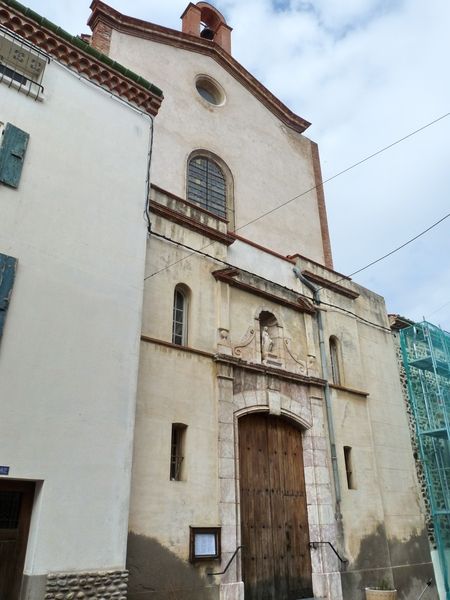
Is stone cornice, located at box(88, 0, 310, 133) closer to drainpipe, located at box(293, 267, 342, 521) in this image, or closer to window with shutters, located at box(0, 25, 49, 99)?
window with shutters, located at box(0, 25, 49, 99)

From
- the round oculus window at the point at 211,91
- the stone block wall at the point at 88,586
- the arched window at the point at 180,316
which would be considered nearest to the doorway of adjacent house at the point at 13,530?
the stone block wall at the point at 88,586

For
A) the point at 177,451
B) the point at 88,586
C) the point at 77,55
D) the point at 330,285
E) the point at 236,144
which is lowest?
the point at 88,586

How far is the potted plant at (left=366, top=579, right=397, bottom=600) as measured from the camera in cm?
1006

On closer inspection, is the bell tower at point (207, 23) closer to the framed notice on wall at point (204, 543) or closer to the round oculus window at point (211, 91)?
the round oculus window at point (211, 91)

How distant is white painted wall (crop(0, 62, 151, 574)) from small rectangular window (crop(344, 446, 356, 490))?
19.9 feet

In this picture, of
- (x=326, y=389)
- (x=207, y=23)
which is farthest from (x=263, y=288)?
(x=207, y=23)

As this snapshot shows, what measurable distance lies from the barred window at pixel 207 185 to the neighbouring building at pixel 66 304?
156 inches

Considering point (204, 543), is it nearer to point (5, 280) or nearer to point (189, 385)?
point (189, 385)

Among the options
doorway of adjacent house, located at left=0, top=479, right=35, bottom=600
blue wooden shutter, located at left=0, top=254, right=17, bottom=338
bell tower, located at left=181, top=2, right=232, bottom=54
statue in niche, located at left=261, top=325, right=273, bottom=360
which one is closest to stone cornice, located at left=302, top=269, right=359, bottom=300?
statue in niche, located at left=261, top=325, right=273, bottom=360

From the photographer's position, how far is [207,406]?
943 cm

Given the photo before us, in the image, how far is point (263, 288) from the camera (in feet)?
38.3

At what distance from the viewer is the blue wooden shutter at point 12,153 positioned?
24.8ft

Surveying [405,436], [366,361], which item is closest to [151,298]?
[366,361]

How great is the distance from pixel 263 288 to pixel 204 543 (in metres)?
5.54
